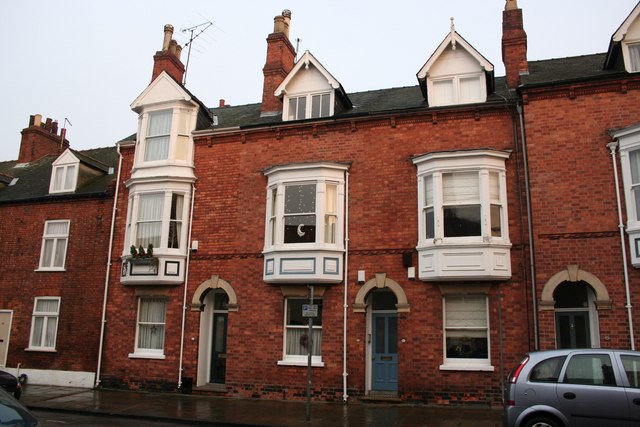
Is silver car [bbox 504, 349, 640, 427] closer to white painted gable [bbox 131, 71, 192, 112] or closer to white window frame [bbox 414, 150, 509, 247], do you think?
white window frame [bbox 414, 150, 509, 247]

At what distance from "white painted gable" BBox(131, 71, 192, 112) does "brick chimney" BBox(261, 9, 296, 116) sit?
107 inches

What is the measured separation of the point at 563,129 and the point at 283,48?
397 inches

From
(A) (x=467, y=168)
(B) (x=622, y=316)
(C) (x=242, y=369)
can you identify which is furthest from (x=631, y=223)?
(C) (x=242, y=369)

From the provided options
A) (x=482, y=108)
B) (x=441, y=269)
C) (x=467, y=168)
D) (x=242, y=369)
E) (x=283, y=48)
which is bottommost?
(x=242, y=369)

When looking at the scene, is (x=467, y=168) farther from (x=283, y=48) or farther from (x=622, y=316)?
(x=283, y=48)

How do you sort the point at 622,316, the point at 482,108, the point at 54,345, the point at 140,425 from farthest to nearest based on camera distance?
the point at 54,345 → the point at 482,108 → the point at 622,316 → the point at 140,425

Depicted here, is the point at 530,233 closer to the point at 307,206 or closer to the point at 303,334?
the point at 307,206

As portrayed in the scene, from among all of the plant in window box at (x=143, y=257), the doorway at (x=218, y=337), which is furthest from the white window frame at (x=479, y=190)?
the plant in window box at (x=143, y=257)

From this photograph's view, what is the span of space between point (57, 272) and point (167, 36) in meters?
9.98

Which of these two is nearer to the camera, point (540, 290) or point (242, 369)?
point (540, 290)

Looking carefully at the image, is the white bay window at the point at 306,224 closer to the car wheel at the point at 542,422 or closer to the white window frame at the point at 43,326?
the car wheel at the point at 542,422

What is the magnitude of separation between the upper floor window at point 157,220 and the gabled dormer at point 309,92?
463cm

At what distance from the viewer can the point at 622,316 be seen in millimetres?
12734

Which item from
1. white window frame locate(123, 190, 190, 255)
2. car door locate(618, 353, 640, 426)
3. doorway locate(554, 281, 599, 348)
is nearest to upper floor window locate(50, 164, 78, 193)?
white window frame locate(123, 190, 190, 255)
